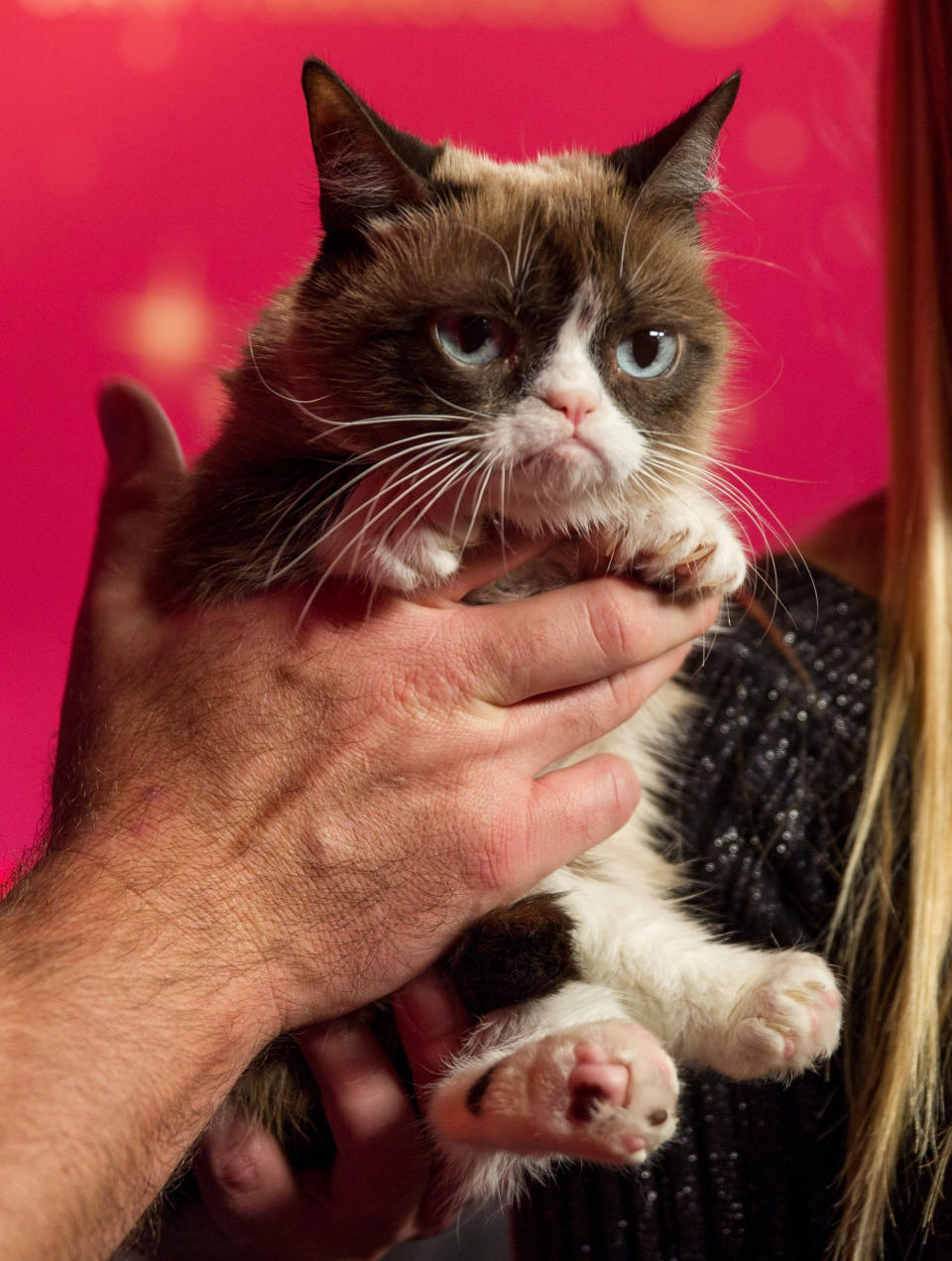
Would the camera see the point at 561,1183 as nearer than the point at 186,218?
Yes

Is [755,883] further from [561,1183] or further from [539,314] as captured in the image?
[539,314]

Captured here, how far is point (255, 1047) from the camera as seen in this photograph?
133 cm

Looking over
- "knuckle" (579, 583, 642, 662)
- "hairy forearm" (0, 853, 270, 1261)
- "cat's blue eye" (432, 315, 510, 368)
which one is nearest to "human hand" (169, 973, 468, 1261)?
"hairy forearm" (0, 853, 270, 1261)

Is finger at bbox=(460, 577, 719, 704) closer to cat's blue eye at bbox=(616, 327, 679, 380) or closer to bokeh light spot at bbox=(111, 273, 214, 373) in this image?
cat's blue eye at bbox=(616, 327, 679, 380)

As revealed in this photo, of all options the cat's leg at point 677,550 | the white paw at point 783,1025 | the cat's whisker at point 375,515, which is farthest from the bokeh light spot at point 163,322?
the white paw at point 783,1025

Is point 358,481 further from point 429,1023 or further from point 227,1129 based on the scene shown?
point 227,1129

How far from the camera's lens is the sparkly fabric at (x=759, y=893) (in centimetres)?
162

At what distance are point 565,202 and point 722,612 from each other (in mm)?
843

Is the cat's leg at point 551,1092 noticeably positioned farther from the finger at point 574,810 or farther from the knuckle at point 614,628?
the knuckle at point 614,628

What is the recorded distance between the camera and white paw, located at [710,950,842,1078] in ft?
4.66

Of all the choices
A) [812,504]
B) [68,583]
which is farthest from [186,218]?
[812,504]

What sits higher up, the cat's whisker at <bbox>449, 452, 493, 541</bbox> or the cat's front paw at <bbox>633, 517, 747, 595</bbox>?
the cat's whisker at <bbox>449, 452, 493, 541</bbox>

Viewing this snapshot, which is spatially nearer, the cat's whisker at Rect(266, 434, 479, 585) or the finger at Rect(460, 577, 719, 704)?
the cat's whisker at Rect(266, 434, 479, 585)

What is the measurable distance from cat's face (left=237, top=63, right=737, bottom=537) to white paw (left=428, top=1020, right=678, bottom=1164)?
0.70m
